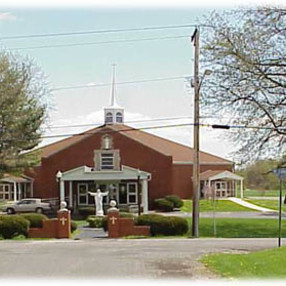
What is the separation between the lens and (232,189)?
66250mm

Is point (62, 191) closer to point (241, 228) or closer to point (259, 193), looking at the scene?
point (241, 228)

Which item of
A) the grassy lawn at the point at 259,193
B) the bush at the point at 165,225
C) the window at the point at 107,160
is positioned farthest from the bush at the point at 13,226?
the grassy lawn at the point at 259,193

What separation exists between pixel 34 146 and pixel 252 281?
36.0 m

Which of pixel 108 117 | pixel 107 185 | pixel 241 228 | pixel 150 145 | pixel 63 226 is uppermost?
pixel 108 117

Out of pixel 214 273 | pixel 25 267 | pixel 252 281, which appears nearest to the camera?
pixel 252 281

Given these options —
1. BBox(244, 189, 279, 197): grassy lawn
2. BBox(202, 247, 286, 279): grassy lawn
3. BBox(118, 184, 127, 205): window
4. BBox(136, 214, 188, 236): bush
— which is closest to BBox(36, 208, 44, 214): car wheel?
BBox(118, 184, 127, 205): window

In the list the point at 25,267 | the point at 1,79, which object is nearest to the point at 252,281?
the point at 25,267

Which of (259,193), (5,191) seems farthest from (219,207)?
(259,193)

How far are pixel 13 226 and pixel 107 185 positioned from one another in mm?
25950

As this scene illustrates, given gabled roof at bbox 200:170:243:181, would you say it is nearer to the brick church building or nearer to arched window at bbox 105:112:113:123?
the brick church building

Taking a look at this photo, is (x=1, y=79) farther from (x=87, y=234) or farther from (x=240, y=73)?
(x=240, y=73)

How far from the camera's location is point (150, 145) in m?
60.9

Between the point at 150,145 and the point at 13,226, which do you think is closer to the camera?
the point at 13,226

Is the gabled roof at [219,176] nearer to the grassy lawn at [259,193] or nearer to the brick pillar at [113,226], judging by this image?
the grassy lawn at [259,193]
